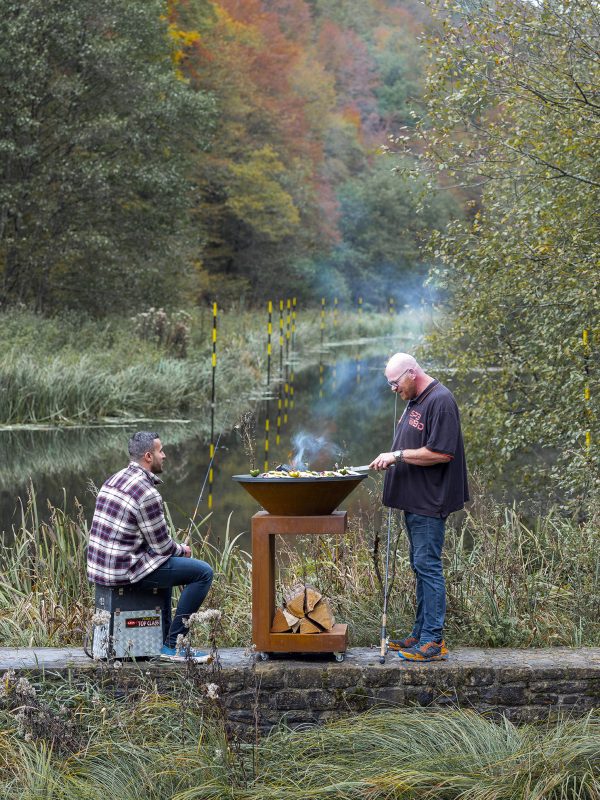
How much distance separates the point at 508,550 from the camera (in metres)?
7.67

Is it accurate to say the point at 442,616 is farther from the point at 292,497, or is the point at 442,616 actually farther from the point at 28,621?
the point at 28,621

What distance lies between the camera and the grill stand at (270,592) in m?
6.30

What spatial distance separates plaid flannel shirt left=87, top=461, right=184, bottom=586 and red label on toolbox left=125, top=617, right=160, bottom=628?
223 mm

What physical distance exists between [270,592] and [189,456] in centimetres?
1267

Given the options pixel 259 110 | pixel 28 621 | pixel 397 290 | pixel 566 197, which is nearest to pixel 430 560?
pixel 28 621

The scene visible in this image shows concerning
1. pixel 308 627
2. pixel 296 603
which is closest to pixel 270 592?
pixel 296 603

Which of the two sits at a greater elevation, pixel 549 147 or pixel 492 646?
pixel 549 147

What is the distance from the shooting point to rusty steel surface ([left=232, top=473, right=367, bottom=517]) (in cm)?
613

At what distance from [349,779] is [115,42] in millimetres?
27257

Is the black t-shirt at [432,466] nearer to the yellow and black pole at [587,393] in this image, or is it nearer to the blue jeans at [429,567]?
the blue jeans at [429,567]

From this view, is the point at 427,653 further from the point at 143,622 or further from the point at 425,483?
the point at 143,622

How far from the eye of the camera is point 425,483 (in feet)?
20.7

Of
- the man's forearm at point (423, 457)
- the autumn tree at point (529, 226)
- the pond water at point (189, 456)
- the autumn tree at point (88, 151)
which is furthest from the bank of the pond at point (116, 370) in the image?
the man's forearm at point (423, 457)

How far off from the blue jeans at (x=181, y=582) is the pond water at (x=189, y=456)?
3838 millimetres
